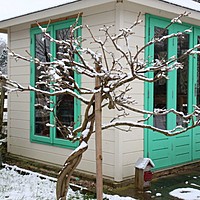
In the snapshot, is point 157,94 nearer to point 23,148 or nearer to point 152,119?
point 152,119

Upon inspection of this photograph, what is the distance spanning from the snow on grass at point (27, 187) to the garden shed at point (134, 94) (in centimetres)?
72

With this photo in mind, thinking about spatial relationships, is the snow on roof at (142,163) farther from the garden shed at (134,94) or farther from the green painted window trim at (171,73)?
the green painted window trim at (171,73)

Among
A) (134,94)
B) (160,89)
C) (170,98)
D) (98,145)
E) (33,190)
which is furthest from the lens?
(170,98)

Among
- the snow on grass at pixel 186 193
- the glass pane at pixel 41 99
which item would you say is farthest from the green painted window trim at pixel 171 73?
the glass pane at pixel 41 99

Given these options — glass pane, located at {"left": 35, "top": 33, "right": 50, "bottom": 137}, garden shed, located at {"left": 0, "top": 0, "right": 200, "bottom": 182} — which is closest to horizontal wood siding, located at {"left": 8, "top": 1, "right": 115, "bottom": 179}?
garden shed, located at {"left": 0, "top": 0, "right": 200, "bottom": 182}

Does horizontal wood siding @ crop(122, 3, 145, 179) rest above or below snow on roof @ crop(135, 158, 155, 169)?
above

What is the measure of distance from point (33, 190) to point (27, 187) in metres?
0.16

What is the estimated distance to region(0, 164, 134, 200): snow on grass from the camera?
429cm

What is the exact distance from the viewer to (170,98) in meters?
→ 5.61

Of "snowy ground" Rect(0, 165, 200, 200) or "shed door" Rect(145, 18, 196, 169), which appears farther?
"shed door" Rect(145, 18, 196, 169)

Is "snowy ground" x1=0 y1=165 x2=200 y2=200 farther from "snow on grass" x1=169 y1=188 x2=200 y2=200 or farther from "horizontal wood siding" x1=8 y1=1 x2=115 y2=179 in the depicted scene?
"horizontal wood siding" x1=8 y1=1 x2=115 y2=179

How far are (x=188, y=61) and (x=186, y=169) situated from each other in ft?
5.97

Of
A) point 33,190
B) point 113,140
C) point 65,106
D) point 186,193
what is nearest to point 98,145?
point 33,190

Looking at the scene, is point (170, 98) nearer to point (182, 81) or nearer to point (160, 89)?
point (160, 89)
